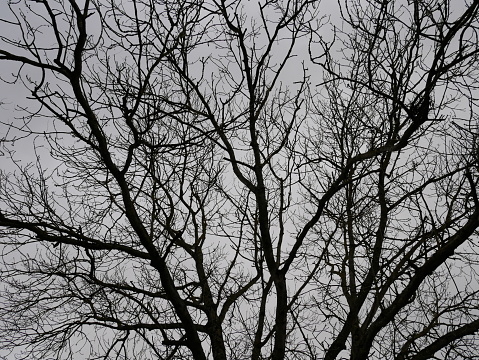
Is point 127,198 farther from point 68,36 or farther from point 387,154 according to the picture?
point 387,154

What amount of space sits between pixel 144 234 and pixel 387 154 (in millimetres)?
2515

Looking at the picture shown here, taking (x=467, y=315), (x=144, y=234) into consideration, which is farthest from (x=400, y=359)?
(x=144, y=234)

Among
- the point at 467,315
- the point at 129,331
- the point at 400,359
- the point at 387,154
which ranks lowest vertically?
the point at 400,359

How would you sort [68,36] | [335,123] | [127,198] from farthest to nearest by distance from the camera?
[335,123] → [127,198] → [68,36]

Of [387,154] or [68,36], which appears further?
[387,154]

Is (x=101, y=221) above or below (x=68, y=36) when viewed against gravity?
below

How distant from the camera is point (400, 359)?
455 cm

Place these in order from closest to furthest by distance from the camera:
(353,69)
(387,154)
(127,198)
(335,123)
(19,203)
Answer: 1. (127,198)
2. (387,154)
3. (19,203)
4. (353,69)
5. (335,123)

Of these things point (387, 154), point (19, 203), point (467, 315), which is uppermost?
point (19, 203)

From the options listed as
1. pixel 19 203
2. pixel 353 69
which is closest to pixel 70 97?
pixel 19 203

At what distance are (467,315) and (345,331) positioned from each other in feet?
4.28

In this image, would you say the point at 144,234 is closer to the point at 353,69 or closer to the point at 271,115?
the point at 271,115

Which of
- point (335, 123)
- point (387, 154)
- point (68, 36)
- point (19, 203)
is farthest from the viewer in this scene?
point (335, 123)

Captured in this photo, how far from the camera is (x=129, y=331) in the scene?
5516 millimetres
